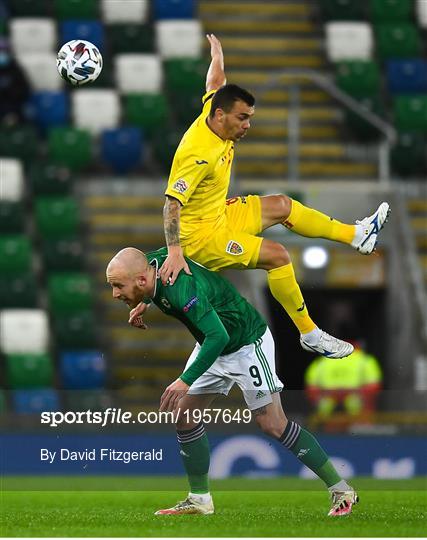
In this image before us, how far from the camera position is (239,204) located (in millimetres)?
10602

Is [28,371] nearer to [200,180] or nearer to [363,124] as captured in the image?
[363,124]

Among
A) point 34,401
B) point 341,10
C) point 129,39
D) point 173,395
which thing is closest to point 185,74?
point 129,39

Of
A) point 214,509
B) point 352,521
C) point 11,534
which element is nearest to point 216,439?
point 214,509

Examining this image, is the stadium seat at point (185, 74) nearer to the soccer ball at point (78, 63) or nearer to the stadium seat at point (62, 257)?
the stadium seat at point (62, 257)

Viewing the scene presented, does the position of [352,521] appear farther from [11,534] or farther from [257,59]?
[257,59]

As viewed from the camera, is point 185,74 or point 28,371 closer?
point 28,371

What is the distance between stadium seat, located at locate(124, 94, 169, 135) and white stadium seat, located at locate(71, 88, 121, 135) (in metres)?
0.22

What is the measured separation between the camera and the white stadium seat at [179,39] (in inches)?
873

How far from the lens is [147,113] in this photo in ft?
68.9

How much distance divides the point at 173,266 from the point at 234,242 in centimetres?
73

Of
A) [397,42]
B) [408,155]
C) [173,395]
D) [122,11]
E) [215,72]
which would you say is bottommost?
[408,155]

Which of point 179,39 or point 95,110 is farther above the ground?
point 179,39

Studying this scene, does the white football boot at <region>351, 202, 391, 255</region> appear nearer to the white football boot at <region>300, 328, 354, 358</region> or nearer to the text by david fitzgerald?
the white football boot at <region>300, 328, 354, 358</region>

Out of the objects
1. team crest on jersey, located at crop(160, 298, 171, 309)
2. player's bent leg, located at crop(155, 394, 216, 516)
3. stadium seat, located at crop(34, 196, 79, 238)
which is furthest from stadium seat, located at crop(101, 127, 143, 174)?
team crest on jersey, located at crop(160, 298, 171, 309)
